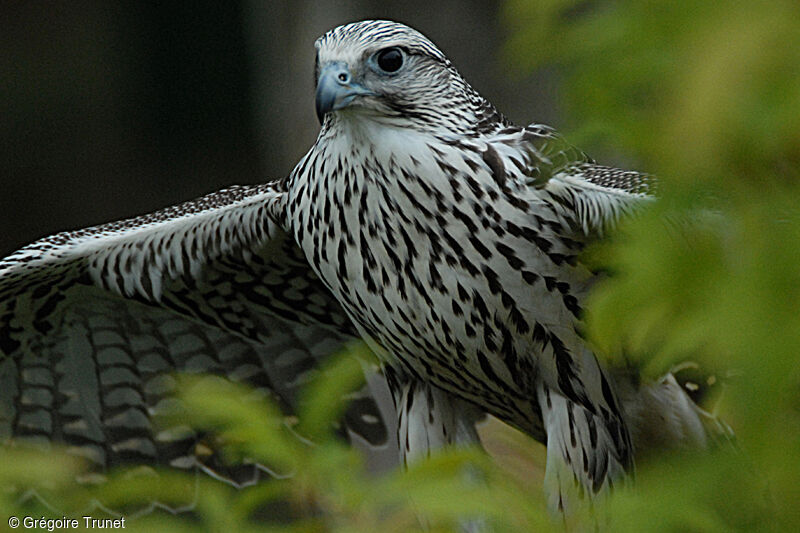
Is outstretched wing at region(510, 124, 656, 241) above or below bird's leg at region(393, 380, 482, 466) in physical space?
above

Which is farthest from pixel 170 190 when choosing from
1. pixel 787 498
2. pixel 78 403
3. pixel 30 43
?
pixel 787 498

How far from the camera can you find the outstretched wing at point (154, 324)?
2.94 metres

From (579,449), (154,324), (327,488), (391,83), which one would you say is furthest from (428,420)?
(327,488)

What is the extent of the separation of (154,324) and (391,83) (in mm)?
1316

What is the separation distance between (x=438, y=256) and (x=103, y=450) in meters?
1.63

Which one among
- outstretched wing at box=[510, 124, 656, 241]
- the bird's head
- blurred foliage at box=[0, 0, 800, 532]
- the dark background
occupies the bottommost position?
the dark background

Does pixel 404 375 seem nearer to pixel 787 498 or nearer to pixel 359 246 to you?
pixel 359 246

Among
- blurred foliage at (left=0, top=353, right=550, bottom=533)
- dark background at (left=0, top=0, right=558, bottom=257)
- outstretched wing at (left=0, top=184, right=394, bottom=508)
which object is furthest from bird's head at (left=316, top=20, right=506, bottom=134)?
dark background at (left=0, top=0, right=558, bottom=257)

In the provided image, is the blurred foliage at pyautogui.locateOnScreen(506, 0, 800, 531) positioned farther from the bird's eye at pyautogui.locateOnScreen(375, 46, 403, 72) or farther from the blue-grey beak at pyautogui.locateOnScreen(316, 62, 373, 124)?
the bird's eye at pyautogui.locateOnScreen(375, 46, 403, 72)

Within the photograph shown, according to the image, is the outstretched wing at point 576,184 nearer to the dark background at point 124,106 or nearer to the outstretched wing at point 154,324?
the outstretched wing at point 154,324

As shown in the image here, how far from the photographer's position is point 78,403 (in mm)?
3455

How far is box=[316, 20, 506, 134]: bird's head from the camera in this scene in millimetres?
2338

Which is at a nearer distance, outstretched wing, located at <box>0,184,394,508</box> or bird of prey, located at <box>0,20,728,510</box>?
bird of prey, located at <box>0,20,728,510</box>

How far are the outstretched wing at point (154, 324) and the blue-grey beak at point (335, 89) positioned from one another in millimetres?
544
